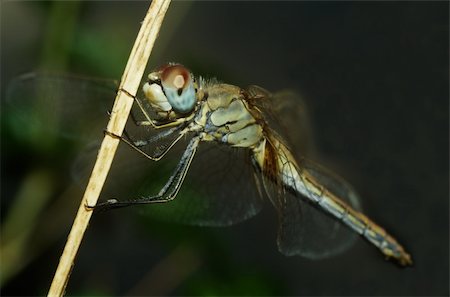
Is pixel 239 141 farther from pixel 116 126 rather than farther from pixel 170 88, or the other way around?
pixel 116 126

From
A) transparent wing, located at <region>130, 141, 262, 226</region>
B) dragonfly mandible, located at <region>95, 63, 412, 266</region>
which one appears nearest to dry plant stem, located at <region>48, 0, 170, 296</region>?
dragonfly mandible, located at <region>95, 63, 412, 266</region>

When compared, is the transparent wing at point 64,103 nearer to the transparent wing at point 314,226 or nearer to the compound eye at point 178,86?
the compound eye at point 178,86

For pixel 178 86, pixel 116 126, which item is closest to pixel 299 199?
pixel 178 86

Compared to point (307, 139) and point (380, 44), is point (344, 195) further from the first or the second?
point (380, 44)

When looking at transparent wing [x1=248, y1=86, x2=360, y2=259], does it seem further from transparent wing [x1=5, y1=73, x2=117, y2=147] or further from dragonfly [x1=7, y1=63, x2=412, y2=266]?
transparent wing [x1=5, y1=73, x2=117, y2=147]

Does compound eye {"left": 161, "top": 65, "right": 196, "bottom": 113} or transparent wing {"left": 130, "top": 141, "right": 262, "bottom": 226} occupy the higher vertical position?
compound eye {"left": 161, "top": 65, "right": 196, "bottom": 113}

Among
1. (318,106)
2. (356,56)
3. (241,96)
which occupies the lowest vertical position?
(241,96)

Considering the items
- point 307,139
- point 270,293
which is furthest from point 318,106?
point 270,293
